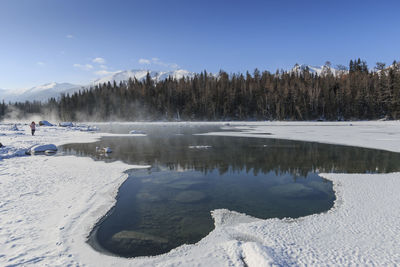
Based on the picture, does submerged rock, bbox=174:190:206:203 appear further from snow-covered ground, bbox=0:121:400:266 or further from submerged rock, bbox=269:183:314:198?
submerged rock, bbox=269:183:314:198

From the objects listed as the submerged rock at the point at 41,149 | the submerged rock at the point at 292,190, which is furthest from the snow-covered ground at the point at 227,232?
the submerged rock at the point at 41,149

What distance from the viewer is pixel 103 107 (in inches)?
4323

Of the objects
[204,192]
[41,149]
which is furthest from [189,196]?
[41,149]

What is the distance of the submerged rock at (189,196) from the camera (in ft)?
32.6

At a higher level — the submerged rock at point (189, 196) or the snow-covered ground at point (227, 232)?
the snow-covered ground at point (227, 232)

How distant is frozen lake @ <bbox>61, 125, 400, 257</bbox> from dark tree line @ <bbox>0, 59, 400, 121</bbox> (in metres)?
69.2

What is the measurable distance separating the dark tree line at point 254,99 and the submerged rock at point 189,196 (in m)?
77.8

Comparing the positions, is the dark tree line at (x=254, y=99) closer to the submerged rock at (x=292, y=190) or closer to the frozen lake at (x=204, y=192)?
the frozen lake at (x=204, y=192)

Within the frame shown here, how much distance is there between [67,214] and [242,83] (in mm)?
99401

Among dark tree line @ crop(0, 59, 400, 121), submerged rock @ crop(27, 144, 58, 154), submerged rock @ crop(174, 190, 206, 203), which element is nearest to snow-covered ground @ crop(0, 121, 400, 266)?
submerged rock @ crop(174, 190, 206, 203)

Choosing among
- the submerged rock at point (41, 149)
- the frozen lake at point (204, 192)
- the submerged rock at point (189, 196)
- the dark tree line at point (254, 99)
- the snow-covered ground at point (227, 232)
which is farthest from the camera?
the dark tree line at point (254, 99)

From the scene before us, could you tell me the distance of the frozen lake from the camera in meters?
7.05

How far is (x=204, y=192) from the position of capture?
10.9 m

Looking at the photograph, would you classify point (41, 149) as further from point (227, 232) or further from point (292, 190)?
point (292, 190)
